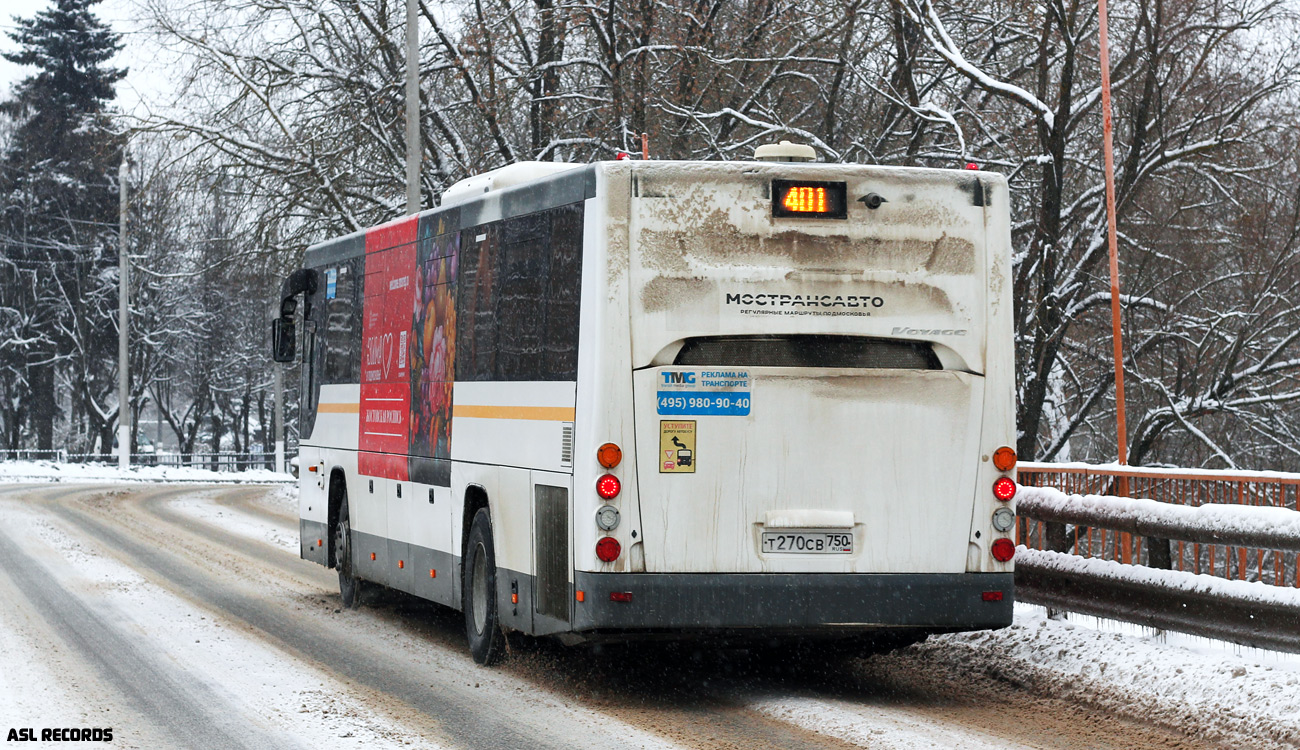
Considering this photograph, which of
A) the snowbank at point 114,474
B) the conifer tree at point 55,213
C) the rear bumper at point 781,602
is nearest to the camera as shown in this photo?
the rear bumper at point 781,602

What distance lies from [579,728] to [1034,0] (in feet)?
51.7

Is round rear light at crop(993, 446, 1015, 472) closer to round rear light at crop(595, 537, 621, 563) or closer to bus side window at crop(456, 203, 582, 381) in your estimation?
round rear light at crop(595, 537, 621, 563)

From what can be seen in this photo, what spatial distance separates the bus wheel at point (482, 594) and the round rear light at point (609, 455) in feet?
6.33

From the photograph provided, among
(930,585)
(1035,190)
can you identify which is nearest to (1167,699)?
(930,585)

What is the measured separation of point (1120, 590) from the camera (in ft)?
34.0

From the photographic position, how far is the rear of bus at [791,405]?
920cm

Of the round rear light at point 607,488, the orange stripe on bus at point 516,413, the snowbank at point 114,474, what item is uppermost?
the orange stripe on bus at point 516,413

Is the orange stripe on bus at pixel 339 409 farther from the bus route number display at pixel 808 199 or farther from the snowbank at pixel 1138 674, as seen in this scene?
the bus route number display at pixel 808 199

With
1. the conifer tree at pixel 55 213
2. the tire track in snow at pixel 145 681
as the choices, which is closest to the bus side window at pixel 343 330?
the tire track in snow at pixel 145 681

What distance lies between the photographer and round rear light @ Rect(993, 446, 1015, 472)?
31.4 feet

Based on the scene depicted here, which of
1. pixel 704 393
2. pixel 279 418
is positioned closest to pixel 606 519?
pixel 704 393

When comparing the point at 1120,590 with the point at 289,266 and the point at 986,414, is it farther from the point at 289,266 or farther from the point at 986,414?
the point at 289,266


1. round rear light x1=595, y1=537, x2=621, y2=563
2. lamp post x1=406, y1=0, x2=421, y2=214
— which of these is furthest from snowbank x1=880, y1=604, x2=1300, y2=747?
lamp post x1=406, y1=0, x2=421, y2=214

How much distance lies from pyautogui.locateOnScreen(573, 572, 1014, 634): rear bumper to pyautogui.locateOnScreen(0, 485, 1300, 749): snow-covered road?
465 millimetres
